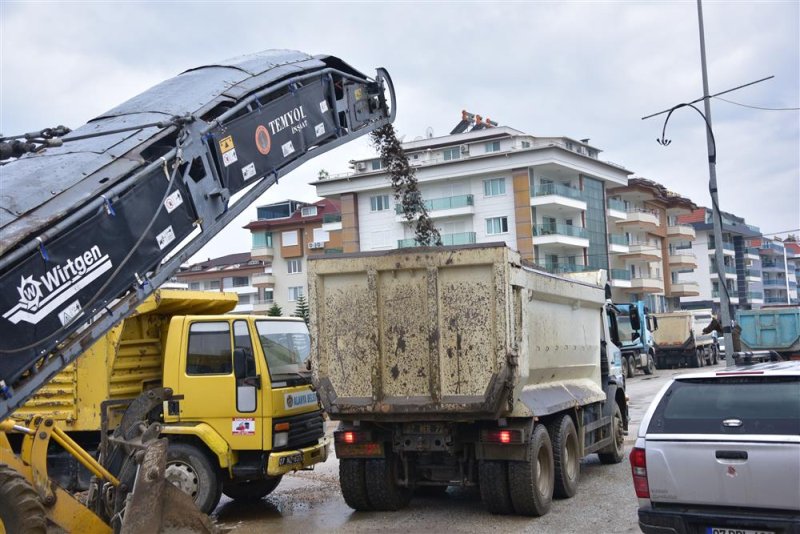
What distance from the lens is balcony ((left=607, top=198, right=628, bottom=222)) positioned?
63188 millimetres

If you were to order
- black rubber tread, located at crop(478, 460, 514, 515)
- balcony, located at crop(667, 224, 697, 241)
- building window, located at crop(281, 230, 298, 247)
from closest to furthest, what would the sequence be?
black rubber tread, located at crop(478, 460, 514, 515) < building window, located at crop(281, 230, 298, 247) < balcony, located at crop(667, 224, 697, 241)

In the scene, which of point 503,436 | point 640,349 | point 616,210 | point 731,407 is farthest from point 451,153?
point 731,407

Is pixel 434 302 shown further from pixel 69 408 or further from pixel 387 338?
pixel 69 408

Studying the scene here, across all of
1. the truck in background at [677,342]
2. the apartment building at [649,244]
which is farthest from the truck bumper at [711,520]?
the apartment building at [649,244]

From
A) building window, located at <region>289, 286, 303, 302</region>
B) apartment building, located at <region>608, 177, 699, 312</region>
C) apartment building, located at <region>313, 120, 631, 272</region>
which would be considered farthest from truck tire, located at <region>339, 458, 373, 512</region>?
building window, located at <region>289, 286, 303, 302</region>

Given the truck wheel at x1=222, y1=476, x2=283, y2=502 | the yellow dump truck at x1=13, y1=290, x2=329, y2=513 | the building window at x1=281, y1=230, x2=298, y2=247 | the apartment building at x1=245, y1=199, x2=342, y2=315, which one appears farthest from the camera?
the building window at x1=281, y1=230, x2=298, y2=247

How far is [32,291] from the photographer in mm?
4863

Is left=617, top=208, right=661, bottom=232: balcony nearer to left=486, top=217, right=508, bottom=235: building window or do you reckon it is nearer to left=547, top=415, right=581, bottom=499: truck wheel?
left=486, top=217, right=508, bottom=235: building window

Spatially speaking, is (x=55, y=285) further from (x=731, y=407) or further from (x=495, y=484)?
(x=495, y=484)

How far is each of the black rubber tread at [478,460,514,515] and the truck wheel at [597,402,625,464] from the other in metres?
3.78

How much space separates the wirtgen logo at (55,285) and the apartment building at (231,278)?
68.8 metres

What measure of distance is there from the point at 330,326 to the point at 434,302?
1.21 m

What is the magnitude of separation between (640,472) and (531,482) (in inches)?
99.1

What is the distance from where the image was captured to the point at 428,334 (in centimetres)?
861
